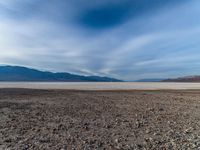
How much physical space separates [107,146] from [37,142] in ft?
8.10

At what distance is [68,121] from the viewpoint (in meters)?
9.98

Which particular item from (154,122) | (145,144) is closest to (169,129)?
(154,122)

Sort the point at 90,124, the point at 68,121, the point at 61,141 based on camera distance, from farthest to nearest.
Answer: the point at 68,121 → the point at 90,124 → the point at 61,141

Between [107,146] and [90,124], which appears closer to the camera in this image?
[107,146]

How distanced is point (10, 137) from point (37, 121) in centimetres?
287

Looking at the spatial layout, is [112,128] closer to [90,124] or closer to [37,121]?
[90,124]

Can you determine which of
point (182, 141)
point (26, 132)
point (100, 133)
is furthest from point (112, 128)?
point (26, 132)

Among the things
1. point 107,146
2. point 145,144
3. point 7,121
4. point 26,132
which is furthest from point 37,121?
point 145,144

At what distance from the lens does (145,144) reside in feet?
21.2

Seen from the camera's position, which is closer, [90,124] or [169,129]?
[169,129]

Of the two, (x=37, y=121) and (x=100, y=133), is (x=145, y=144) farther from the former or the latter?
(x=37, y=121)

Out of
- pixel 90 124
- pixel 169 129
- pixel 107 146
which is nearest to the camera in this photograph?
pixel 107 146

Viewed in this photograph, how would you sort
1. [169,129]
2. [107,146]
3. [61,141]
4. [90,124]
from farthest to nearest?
[90,124] < [169,129] < [61,141] < [107,146]

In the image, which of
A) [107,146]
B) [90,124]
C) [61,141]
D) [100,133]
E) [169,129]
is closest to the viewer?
[107,146]
